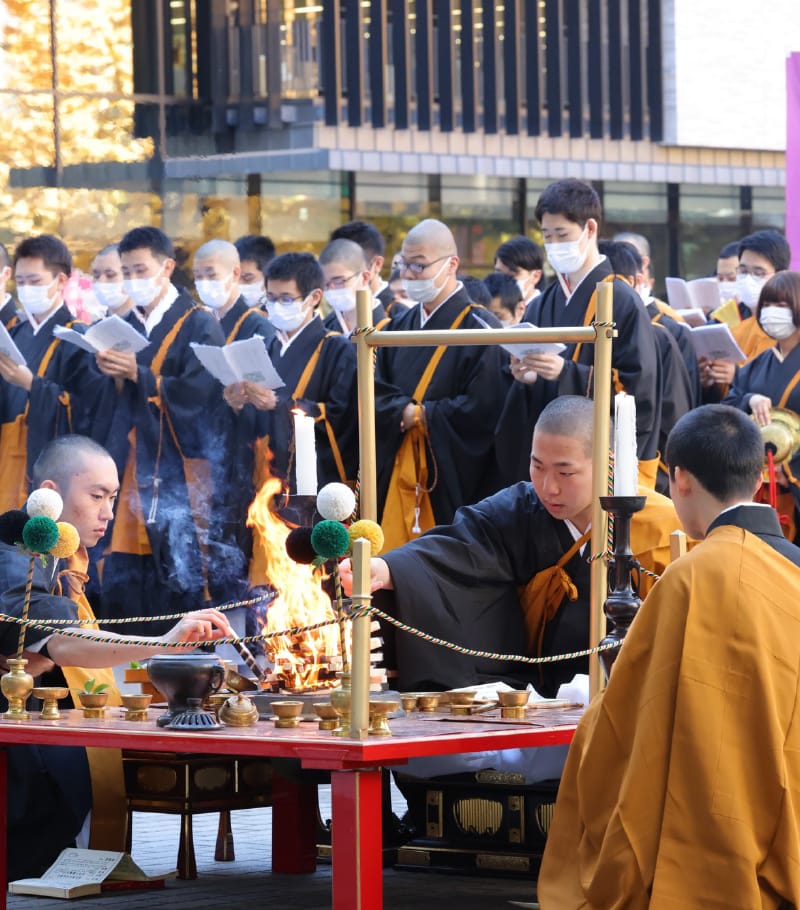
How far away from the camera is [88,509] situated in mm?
5402

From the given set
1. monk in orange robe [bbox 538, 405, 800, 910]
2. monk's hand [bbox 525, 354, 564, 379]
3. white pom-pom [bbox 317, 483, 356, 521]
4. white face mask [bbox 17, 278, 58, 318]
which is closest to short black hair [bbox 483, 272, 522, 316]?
white face mask [bbox 17, 278, 58, 318]

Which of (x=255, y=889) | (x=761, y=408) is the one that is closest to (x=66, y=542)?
(x=255, y=889)

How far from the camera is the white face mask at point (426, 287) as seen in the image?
27.8ft

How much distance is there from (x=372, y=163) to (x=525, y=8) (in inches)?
85.6

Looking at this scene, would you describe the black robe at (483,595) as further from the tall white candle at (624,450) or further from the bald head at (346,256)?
the bald head at (346,256)

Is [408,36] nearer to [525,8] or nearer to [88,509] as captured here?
[525,8]

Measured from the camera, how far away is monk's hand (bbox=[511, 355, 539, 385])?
7.87m

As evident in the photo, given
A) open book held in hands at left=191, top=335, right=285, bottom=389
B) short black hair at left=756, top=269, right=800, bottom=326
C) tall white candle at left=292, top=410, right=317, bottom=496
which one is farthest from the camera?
short black hair at left=756, top=269, right=800, bottom=326

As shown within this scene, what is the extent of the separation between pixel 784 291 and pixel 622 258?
3.17 feet

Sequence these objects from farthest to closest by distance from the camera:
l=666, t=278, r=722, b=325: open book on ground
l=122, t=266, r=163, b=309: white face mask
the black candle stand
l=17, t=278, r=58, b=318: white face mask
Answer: l=666, t=278, r=722, b=325: open book on ground → l=17, t=278, r=58, b=318: white face mask → l=122, t=266, r=163, b=309: white face mask → the black candle stand

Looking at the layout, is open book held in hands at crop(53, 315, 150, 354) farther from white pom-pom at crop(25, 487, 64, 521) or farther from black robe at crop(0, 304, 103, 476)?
white pom-pom at crop(25, 487, 64, 521)

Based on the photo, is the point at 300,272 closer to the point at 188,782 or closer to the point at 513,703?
the point at 188,782

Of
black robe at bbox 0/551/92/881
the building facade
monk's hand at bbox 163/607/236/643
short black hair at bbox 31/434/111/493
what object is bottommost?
black robe at bbox 0/551/92/881

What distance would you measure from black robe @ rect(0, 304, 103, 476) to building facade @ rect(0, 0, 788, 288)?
6.01 m
